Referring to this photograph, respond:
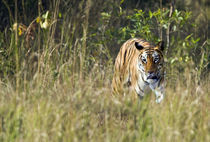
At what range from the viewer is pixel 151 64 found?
4.45 metres

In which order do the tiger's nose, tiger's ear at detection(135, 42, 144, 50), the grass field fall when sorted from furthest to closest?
1. tiger's ear at detection(135, 42, 144, 50)
2. the tiger's nose
3. the grass field

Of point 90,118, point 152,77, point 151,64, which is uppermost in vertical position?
point 151,64

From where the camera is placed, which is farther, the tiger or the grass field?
the tiger

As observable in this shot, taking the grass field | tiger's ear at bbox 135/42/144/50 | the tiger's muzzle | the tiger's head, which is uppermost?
tiger's ear at bbox 135/42/144/50

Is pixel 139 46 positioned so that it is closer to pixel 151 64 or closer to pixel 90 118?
pixel 151 64

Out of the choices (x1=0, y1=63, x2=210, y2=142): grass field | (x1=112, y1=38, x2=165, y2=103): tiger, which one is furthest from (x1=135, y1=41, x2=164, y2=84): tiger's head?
(x1=0, y1=63, x2=210, y2=142): grass field

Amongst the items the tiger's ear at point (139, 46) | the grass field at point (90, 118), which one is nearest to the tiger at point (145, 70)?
the tiger's ear at point (139, 46)

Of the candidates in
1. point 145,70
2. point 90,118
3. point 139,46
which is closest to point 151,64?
point 145,70

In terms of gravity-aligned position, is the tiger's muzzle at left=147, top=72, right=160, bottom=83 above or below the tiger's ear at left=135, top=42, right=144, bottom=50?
below

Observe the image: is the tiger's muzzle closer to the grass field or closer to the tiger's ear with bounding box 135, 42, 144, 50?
the tiger's ear with bounding box 135, 42, 144, 50

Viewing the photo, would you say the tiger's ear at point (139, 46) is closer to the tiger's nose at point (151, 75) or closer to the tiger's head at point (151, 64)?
the tiger's head at point (151, 64)

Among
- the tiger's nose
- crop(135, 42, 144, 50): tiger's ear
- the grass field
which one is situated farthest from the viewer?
crop(135, 42, 144, 50): tiger's ear

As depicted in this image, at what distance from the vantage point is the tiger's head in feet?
14.6

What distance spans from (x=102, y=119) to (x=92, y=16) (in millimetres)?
3339
